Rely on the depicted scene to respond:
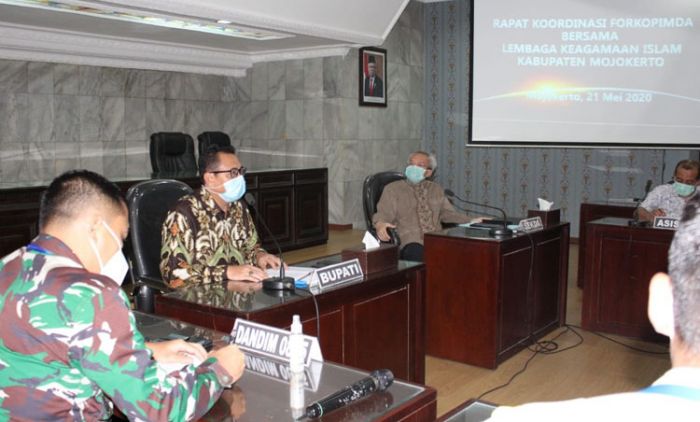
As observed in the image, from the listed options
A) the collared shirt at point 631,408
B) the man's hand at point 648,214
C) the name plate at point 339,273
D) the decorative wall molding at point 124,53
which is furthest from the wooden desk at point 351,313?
the decorative wall molding at point 124,53

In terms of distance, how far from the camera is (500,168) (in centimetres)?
842

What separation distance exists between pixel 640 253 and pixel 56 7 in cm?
487

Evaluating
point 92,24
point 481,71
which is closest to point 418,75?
point 481,71

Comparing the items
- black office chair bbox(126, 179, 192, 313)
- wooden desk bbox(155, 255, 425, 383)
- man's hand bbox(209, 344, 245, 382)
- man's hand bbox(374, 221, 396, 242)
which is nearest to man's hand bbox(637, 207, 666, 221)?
man's hand bbox(374, 221, 396, 242)

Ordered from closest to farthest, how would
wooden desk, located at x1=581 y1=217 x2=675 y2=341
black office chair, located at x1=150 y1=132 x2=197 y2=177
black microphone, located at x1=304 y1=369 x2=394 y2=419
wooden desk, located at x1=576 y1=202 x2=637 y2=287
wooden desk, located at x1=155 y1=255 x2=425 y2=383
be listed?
black microphone, located at x1=304 y1=369 x2=394 y2=419 < wooden desk, located at x1=155 y1=255 x2=425 y2=383 < wooden desk, located at x1=581 y1=217 x2=675 y2=341 < wooden desk, located at x1=576 y1=202 x2=637 y2=287 < black office chair, located at x1=150 y1=132 x2=197 y2=177

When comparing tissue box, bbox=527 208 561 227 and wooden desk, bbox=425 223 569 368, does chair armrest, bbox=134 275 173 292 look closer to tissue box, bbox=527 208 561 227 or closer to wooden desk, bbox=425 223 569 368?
wooden desk, bbox=425 223 569 368

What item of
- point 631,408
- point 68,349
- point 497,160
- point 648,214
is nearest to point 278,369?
point 68,349

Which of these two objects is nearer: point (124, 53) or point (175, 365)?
point (175, 365)

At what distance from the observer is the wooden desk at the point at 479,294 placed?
11.8ft

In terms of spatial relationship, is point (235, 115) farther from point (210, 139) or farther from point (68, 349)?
point (68, 349)

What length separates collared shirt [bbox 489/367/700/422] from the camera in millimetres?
690

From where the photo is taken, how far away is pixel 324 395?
151 cm

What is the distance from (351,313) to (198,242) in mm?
682

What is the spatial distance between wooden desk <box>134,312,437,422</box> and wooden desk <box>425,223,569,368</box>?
203 cm
